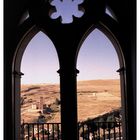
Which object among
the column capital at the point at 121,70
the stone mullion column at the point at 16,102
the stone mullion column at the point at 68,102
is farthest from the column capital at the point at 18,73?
the column capital at the point at 121,70

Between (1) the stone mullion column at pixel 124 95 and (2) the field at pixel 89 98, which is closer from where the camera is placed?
(1) the stone mullion column at pixel 124 95

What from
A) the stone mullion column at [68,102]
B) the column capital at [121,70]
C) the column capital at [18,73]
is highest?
the column capital at [121,70]

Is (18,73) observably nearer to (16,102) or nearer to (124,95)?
(16,102)

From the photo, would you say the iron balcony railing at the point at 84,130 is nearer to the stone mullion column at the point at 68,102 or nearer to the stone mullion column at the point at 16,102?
the stone mullion column at the point at 16,102

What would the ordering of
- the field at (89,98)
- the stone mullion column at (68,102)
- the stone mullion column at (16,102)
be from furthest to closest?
the field at (89,98) < the stone mullion column at (16,102) < the stone mullion column at (68,102)

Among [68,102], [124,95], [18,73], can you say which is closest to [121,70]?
[124,95]

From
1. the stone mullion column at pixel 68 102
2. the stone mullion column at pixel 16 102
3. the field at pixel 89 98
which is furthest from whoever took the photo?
the field at pixel 89 98

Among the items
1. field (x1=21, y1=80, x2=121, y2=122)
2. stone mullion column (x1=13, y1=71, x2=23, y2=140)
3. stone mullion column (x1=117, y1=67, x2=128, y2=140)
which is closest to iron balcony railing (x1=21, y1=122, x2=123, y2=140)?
field (x1=21, y1=80, x2=121, y2=122)
